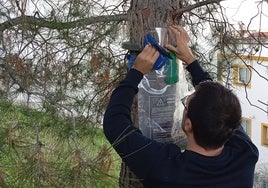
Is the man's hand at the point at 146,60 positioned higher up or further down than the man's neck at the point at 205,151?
higher up

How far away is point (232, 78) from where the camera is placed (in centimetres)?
213

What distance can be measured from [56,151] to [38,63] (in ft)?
2.32

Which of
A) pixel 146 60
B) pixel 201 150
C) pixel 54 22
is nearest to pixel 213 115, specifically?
pixel 201 150

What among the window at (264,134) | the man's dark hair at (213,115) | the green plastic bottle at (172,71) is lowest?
the window at (264,134)

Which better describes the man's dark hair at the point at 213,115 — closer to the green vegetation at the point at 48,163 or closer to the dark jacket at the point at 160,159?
the dark jacket at the point at 160,159

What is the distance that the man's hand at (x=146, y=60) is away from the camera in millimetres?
1159

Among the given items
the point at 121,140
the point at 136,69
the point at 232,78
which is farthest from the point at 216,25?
the point at 121,140

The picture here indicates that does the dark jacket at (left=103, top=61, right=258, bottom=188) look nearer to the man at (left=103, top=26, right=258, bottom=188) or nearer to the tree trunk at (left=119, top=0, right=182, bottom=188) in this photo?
the man at (left=103, top=26, right=258, bottom=188)

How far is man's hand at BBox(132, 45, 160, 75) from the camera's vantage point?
116cm

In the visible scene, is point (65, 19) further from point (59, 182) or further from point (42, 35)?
point (59, 182)

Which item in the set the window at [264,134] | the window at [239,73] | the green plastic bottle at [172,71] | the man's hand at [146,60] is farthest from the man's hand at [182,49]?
the window at [264,134]

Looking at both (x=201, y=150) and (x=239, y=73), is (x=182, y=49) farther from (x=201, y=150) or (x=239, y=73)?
(x=239, y=73)

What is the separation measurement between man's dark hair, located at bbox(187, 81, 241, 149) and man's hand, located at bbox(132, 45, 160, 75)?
0.45 feet

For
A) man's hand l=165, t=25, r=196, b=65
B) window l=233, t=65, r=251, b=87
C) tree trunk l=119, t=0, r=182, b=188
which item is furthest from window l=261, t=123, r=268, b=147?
man's hand l=165, t=25, r=196, b=65
